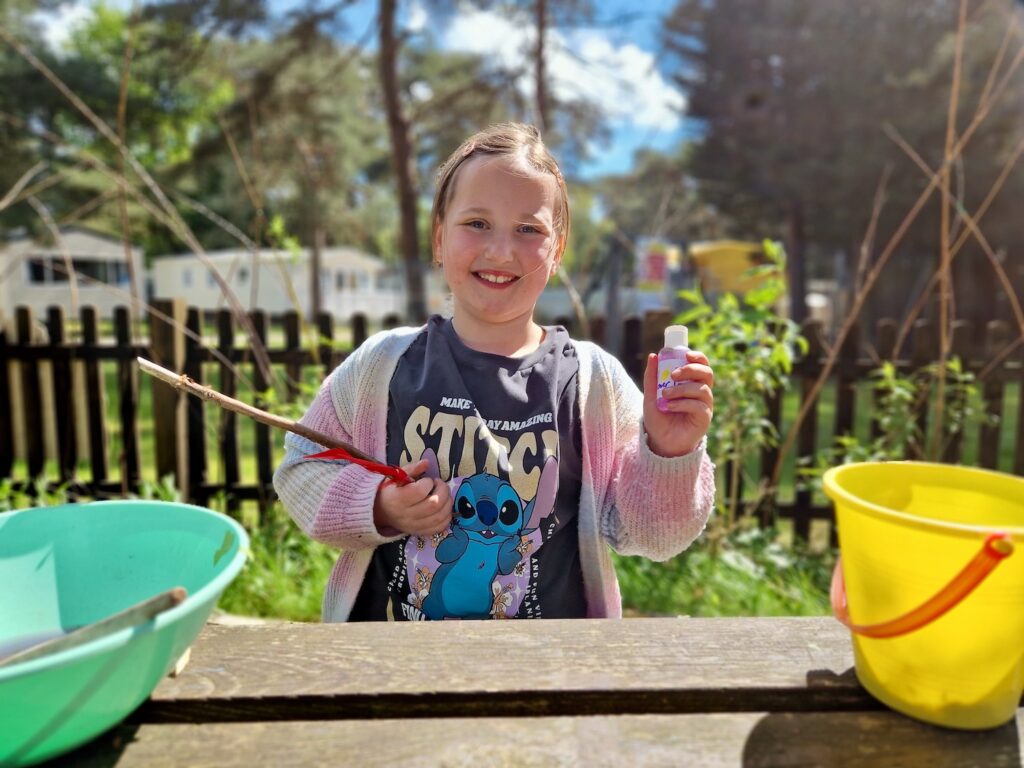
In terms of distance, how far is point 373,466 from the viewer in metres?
1.12

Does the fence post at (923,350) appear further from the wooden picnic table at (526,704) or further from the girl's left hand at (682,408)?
the wooden picnic table at (526,704)

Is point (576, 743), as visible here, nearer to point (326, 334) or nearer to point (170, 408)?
point (326, 334)

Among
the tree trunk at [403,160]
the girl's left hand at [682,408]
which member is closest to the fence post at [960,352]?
the girl's left hand at [682,408]

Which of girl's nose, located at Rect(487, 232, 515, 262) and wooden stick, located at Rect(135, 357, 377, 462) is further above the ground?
girl's nose, located at Rect(487, 232, 515, 262)

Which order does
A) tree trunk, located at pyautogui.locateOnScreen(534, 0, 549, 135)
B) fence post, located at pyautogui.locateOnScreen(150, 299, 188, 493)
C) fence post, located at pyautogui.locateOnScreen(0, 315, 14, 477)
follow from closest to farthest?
1. fence post, located at pyautogui.locateOnScreen(150, 299, 188, 493)
2. fence post, located at pyautogui.locateOnScreen(0, 315, 14, 477)
3. tree trunk, located at pyautogui.locateOnScreen(534, 0, 549, 135)

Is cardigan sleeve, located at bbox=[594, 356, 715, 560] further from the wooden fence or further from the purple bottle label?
the wooden fence

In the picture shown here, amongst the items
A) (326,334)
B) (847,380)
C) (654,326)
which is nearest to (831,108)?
(847,380)

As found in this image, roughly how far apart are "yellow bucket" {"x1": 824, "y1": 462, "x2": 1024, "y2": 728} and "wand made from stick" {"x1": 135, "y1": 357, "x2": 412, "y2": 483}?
0.63m

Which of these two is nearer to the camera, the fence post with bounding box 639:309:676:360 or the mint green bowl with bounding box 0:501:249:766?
the mint green bowl with bounding box 0:501:249:766

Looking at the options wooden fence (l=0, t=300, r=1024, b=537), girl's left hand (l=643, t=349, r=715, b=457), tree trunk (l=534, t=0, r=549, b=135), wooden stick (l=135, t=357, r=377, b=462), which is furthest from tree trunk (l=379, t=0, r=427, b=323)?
wooden stick (l=135, t=357, r=377, b=462)

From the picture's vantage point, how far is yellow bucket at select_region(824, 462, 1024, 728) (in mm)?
645

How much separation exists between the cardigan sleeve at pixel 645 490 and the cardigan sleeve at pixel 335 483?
1.33 feet

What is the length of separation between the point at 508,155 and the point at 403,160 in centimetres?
1066

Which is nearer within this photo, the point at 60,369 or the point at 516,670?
the point at 516,670
